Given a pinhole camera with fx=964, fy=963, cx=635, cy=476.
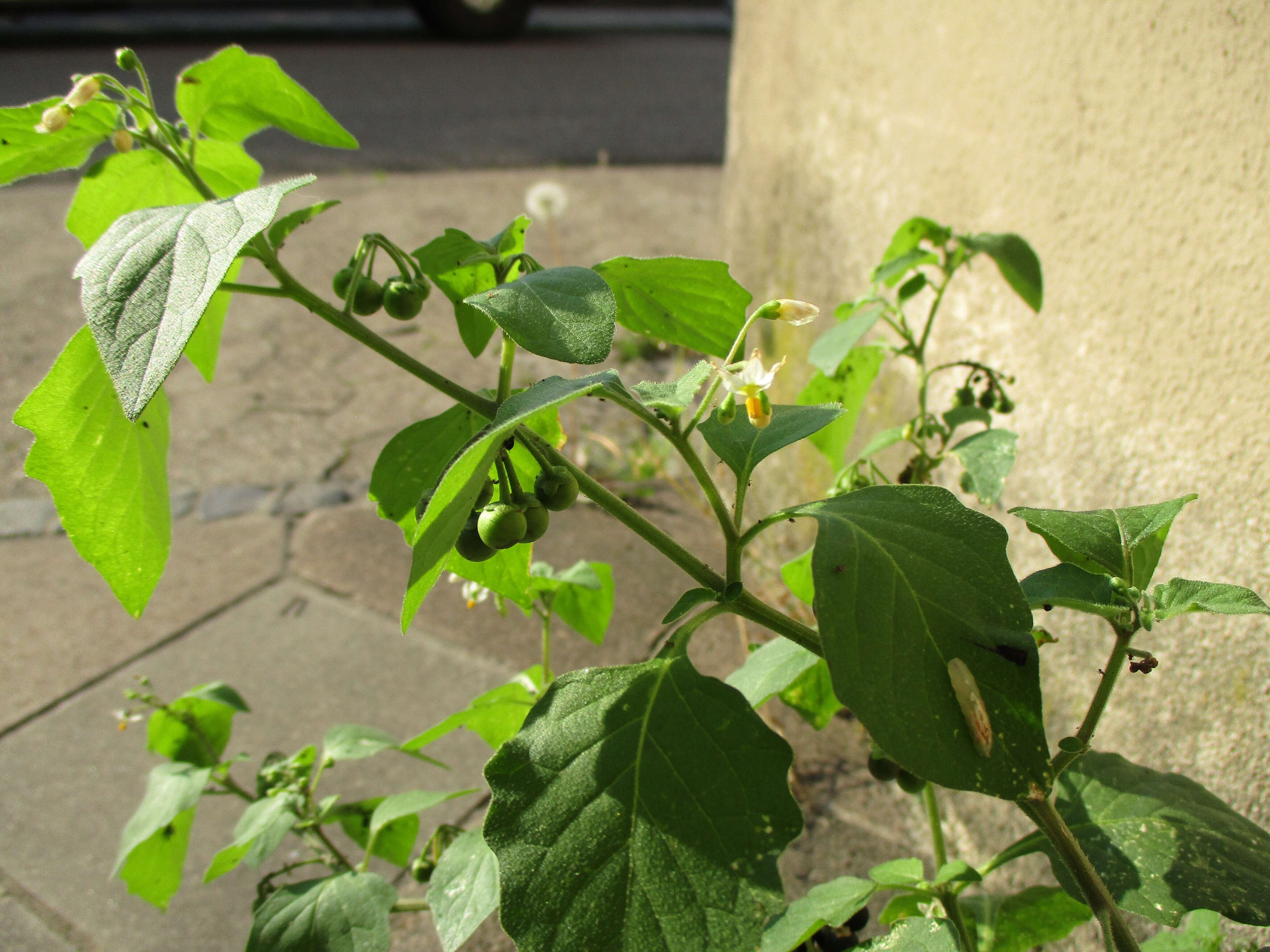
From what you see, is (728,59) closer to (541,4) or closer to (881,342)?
(541,4)

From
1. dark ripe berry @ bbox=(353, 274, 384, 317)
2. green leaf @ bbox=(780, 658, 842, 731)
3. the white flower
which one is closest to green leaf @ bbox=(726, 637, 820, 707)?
green leaf @ bbox=(780, 658, 842, 731)

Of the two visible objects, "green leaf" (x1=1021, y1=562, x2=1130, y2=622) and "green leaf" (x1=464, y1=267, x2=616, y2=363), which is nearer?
"green leaf" (x1=464, y1=267, x2=616, y2=363)

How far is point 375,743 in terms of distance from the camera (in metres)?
Answer: 1.12

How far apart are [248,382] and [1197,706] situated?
3118mm

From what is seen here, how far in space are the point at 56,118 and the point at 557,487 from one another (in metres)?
0.45

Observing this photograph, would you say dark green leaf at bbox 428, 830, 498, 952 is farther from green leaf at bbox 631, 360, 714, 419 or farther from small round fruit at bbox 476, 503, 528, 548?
green leaf at bbox 631, 360, 714, 419

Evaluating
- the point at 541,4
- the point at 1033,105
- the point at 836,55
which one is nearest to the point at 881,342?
the point at 1033,105

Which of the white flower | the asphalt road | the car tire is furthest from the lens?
the car tire

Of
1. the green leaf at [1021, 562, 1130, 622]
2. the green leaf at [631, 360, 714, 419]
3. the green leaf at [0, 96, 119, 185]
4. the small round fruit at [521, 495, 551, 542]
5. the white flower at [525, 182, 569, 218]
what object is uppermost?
the green leaf at [0, 96, 119, 185]

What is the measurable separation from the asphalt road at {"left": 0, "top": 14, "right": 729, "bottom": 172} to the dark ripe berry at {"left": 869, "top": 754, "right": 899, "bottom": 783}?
4.94m

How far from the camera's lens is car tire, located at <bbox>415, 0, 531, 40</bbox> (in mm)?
8734

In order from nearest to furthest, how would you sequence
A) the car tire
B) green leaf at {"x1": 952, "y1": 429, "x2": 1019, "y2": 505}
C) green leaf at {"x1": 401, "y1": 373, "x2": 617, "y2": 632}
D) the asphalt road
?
green leaf at {"x1": 401, "y1": 373, "x2": 617, "y2": 632}
green leaf at {"x1": 952, "y1": 429, "x2": 1019, "y2": 505}
the asphalt road
the car tire

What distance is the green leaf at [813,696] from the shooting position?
101 centimetres

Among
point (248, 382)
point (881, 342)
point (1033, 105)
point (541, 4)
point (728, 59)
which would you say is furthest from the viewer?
point (541, 4)
